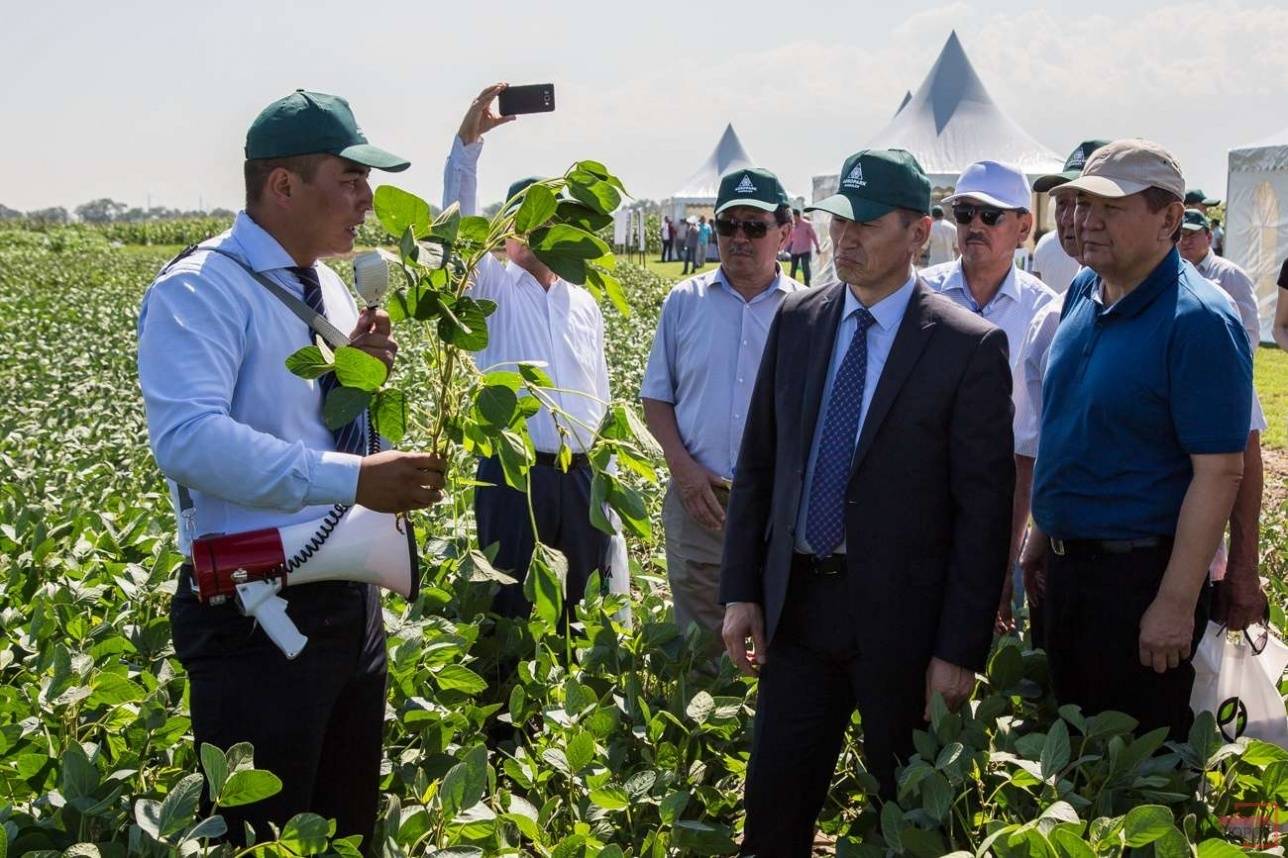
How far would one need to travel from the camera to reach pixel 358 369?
Answer: 2.28 meters

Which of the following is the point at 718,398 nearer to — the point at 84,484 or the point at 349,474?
the point at 349,474

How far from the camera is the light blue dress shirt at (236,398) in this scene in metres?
2.29

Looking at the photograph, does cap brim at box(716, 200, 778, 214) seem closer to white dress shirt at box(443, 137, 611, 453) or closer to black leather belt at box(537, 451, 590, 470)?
white dress shirt at box(443, 137, 611, 453)

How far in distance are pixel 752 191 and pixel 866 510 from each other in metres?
1.76

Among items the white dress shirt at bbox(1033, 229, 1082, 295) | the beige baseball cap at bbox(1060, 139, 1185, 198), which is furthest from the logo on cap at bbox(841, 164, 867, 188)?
the white dress shirt at bbox(1033, 229, 1082, 295)

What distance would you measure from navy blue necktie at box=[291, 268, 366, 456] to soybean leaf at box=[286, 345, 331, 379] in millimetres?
308

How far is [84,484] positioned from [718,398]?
3101 mm

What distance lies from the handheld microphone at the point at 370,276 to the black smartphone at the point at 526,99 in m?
1.49

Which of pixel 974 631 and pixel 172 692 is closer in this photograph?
pixel 974 631

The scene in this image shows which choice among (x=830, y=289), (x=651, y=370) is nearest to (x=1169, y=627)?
(x=830, y=289)

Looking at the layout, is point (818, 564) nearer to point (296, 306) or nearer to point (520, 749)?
point (520, 749)

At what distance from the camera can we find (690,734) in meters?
3.38

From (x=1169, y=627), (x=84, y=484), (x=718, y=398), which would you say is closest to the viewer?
(x=1169, y=627)

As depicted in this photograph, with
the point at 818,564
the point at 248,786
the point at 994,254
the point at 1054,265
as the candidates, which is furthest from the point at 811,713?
the point at 1054,265
